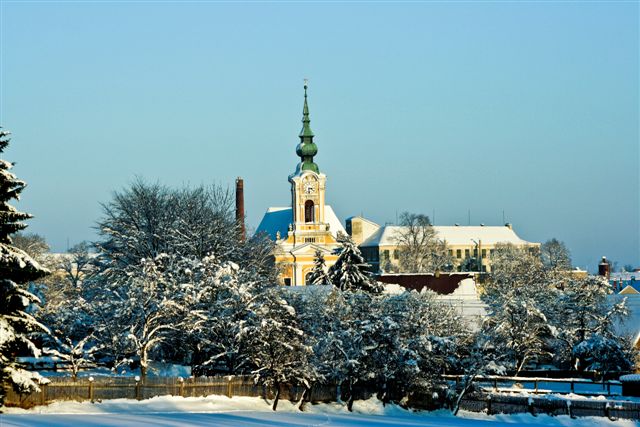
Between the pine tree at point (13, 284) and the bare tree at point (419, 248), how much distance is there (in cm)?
9652

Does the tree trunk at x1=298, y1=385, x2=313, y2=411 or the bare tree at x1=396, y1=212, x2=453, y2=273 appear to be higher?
the bare tree at x1=396, y1=212, x2=453, y2=273

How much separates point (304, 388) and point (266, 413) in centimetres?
471

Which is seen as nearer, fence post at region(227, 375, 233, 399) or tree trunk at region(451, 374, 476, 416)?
fence post at region(227, 375, 233, 399)

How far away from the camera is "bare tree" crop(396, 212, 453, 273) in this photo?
132 meters

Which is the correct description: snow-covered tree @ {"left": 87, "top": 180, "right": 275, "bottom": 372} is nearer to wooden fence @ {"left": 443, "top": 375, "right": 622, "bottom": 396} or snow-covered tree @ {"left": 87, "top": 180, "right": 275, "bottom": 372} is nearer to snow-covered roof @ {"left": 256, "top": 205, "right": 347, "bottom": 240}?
wooden fence @ {"left": 443, "top": 375, "right": 622, "bottom": 396}

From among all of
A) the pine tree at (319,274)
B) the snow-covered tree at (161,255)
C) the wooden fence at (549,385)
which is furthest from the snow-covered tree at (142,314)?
the pine tree at (319,274)

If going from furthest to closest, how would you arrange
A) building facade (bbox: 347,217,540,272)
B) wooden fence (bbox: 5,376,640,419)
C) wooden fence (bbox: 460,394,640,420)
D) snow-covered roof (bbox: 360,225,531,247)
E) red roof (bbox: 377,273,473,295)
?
snow-covered roof (bbox: 360,225,531,247)
building facade (bbox: 347,217,540,272)
red roof (bbox: 377,273,473,295)
wooden fence (bbox: 460,394,640,420)
wooden fence (bbox: 5,376,640,419)

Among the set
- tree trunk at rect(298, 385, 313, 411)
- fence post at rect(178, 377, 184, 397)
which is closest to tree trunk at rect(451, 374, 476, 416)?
tree trunk at rect(298, 385, 313, 411)

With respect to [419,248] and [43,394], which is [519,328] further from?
[419,248]

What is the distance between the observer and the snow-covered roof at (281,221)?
140375 millimetres

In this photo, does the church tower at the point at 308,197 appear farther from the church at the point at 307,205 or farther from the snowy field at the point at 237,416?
the snowy field at the point at 237,416

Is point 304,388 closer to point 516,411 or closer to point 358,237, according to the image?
point 516,411

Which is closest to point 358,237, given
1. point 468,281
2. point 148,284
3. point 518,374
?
point 468,281

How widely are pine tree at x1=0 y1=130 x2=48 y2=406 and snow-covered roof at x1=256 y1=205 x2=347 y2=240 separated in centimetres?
10159
